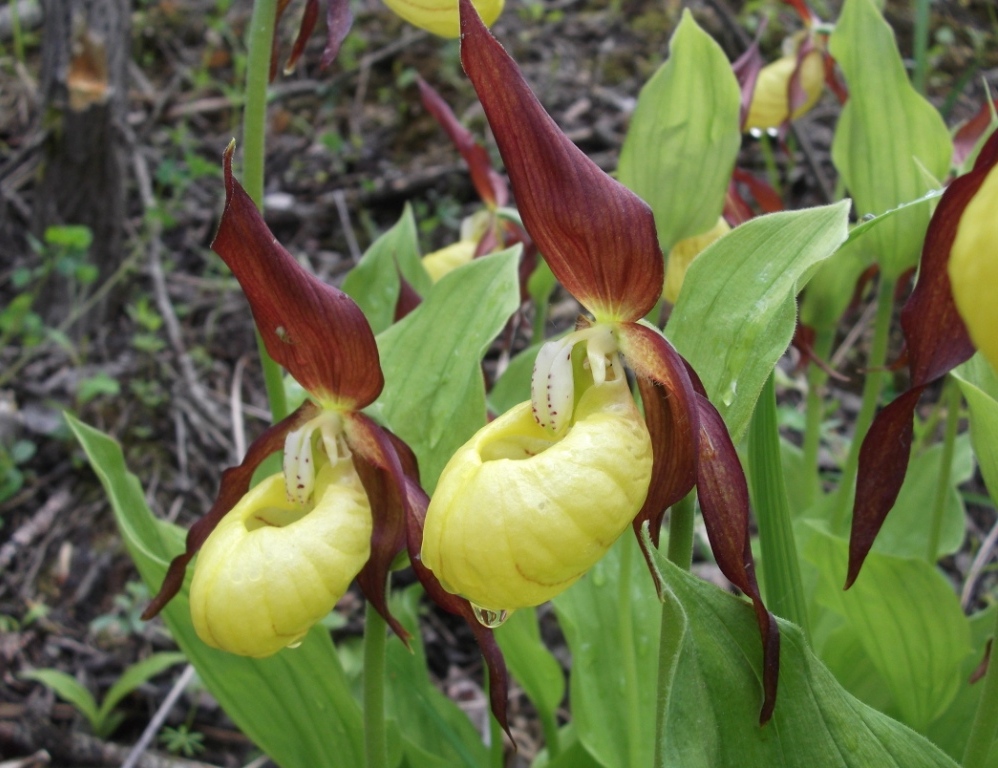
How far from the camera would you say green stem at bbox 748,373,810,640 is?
1096mm

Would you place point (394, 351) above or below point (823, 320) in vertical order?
above

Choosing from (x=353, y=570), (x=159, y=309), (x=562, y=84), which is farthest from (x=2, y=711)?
(x=562, y=84)

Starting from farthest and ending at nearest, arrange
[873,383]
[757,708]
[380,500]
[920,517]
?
[920,517], [873,383], [380,500], [757,708]

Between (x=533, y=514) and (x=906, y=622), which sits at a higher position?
(x=533, y=514)

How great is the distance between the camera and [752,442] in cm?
111

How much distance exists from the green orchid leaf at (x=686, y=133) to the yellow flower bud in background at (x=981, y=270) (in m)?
0.94

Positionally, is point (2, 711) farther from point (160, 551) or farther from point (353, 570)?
point (353, 570)

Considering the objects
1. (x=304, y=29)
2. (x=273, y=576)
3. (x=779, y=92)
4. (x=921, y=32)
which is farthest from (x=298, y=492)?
(x=921, y=32)

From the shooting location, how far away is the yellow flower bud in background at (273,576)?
1.09 m

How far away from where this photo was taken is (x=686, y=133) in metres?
1.55

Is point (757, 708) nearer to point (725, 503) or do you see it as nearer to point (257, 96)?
point (725, 503)

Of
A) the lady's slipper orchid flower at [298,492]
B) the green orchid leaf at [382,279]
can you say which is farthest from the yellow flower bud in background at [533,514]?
the green orchid leaf at [382,279]

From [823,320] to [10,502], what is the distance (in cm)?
224

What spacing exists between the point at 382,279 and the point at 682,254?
2.12ft
